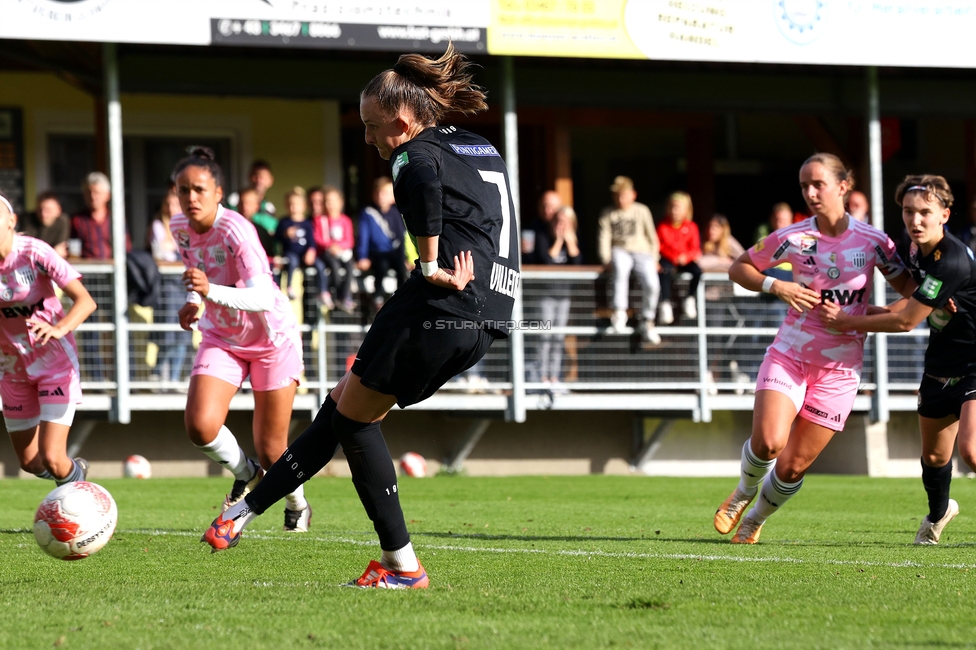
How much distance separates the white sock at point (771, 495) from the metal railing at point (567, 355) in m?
6.43

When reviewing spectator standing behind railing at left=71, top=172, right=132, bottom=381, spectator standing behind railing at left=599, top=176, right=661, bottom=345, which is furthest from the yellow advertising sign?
spectator standing behind railing at left=71, top=172, right=132, bottom=381

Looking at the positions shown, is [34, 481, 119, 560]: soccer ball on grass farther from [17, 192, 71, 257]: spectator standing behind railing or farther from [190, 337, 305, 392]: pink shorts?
[17, 192, 71, 257]: spectator standing behind railing

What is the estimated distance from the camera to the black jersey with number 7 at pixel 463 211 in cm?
492

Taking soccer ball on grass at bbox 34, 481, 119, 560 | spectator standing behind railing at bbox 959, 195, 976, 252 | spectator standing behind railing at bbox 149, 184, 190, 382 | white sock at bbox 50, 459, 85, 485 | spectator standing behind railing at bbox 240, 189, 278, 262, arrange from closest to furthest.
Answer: soccer ball on grass at bbox 34, 481, 119, 560
white sock at bbox 50, 459, 85, 485
spectator standing behind railing at bbox 240, 189, 278, 262
spectator standing behind railing at bbox 149, 184, 190, 382
spectator standing behind railing at bbox 959, 195, 976, 252

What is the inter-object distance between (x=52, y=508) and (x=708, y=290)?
33.3ft

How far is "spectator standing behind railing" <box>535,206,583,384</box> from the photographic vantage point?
47.1ft

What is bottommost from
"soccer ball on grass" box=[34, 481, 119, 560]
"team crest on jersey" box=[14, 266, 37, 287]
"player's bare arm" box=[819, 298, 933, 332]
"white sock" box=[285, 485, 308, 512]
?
"white sock" box=[285, 485, 308, 512]

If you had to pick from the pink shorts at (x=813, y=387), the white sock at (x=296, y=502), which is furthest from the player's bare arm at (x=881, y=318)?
the white sock at (x=296, y=502)

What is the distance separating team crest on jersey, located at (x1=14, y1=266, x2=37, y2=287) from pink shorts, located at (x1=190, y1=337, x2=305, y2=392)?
1034mm

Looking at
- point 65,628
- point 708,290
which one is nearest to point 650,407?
point 708,290

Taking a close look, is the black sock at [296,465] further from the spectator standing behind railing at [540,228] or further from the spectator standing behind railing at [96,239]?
the spectator standing behind railing at [540,228]

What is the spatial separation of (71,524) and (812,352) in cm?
407

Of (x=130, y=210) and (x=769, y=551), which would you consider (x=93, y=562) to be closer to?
(x=769, y=551)

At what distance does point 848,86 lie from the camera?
16.5 meters
